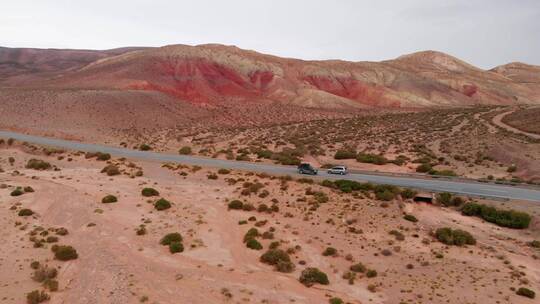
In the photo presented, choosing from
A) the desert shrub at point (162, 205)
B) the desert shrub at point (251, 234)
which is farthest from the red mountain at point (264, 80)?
the desert shrub at point (251, 234)

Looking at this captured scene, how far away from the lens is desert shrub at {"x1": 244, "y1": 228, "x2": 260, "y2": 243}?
3014 centimetres

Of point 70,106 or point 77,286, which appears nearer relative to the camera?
point 77,286

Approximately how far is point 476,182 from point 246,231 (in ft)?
84.7

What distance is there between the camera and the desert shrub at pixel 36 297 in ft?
67.8

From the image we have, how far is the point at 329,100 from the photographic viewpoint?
132375 millimetres

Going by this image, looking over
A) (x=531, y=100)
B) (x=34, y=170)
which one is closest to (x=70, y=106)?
(x=34, y=170)

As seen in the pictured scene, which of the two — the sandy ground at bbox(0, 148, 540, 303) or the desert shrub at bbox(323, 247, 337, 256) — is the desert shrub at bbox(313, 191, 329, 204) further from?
the desert shrub at bbox(323, 247, 337, 256)

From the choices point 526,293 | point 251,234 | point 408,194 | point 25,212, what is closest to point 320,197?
point 408,194

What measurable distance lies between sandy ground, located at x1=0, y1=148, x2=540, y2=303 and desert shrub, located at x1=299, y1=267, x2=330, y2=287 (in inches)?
14.8

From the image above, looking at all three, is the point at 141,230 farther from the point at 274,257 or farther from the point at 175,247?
the point at 274,257

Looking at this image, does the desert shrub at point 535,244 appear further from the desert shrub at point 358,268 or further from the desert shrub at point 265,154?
the desert shrub at point 265,154

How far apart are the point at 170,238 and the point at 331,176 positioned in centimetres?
2191

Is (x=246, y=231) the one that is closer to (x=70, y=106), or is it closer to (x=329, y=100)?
(x=70, y=106)

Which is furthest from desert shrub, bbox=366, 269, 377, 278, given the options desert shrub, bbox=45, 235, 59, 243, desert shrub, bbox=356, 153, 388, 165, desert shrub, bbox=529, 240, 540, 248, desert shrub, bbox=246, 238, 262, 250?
desert shrub, bbox=356, 153, 388, 165
